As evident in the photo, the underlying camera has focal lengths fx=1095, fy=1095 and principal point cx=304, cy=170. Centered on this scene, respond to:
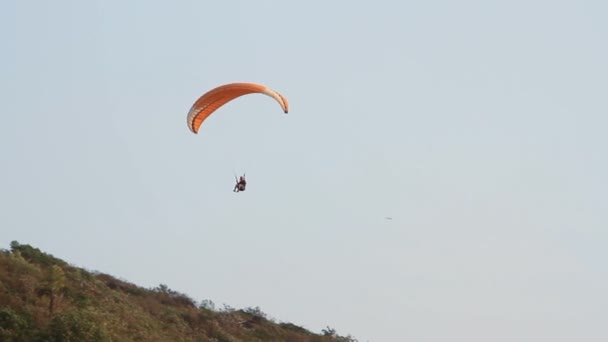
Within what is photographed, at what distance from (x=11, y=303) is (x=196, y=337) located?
12253mm

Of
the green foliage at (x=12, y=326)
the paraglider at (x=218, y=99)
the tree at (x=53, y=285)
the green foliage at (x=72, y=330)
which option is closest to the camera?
the green foliage at (x=72, y=330)

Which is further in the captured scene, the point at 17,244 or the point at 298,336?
the point at 298,336

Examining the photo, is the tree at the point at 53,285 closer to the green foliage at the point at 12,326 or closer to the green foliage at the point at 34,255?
the green foliage at the point at 12,326

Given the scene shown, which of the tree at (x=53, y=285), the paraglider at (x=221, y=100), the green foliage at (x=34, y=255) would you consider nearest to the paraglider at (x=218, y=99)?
the paraglider at (x=221, y=100)

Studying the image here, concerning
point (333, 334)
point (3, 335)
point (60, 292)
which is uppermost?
point (333, 334)

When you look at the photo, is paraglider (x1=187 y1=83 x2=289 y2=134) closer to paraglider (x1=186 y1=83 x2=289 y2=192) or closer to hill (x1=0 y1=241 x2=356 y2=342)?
paraglider (x1=186 y1=83 x2=289 y2=192)

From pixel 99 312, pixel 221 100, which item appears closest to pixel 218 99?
pixel 221 100

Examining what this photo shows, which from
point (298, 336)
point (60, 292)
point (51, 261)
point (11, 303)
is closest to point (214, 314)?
point (298, 336)

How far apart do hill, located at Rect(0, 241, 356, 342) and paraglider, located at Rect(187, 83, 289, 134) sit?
781 cm

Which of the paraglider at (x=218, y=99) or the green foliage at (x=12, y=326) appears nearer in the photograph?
the green foliage at (x=12, y=326)

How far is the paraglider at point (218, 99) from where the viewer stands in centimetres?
3859

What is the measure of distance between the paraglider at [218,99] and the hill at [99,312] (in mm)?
7814

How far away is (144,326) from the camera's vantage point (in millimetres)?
45531

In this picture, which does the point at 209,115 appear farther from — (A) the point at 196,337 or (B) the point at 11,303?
(A) the point at 196,337
